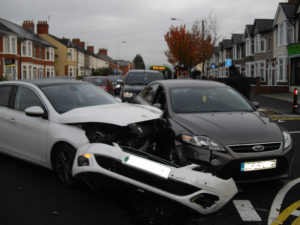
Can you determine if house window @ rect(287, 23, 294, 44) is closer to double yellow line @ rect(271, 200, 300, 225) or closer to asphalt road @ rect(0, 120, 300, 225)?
asphalt road @ rect(0, 120, 300, 225)

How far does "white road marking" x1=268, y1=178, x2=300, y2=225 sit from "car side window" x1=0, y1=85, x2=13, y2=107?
15.2 feet

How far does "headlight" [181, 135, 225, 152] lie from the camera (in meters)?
4.43

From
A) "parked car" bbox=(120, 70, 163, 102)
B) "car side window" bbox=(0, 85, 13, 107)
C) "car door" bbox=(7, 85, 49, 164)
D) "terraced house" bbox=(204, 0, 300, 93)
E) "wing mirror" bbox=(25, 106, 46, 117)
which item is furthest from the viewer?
"terraced house" bbox=(204, 0, 300, 93)

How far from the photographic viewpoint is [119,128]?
4.57m

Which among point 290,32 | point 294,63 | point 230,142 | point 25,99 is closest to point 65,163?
point 25,99

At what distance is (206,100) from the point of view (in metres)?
6.06

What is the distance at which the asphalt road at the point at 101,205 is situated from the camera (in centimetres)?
375

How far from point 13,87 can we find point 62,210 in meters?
2.94

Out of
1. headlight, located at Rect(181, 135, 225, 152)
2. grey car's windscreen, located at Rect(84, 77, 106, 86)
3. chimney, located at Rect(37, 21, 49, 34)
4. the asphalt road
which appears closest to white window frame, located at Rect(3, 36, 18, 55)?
chimney, located at Rect(37, 21, 49, 34)

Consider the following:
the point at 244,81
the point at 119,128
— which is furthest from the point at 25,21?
the point at 119,128

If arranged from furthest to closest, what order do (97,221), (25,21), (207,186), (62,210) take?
(25,21) < (62,210) < (97,221) < (207,186)

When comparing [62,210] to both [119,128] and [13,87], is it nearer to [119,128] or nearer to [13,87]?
[119,128]

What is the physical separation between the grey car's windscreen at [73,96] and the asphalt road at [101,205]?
1.19 m

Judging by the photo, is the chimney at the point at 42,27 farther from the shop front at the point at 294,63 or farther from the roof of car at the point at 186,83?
the roof of car at the point at 186,83
